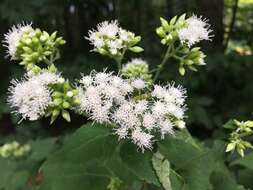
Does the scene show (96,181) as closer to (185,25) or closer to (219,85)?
(185,25)

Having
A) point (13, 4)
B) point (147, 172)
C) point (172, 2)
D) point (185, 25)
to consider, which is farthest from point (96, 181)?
point (172, 2)

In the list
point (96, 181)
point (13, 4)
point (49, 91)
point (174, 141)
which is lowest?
point (96, 181)

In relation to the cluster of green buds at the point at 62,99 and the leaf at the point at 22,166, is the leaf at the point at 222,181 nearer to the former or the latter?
the cluster of green buds at the point at 62,99

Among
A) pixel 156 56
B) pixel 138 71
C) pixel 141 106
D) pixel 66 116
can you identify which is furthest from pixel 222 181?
pixel 156 56

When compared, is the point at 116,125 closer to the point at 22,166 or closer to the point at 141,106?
the point at 141,106

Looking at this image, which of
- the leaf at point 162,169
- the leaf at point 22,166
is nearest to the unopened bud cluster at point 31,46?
the leaf at point 162,169

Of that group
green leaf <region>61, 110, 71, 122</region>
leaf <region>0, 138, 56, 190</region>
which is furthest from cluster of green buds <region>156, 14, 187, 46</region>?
leaf <region>0, 138, 56, 190</region>
